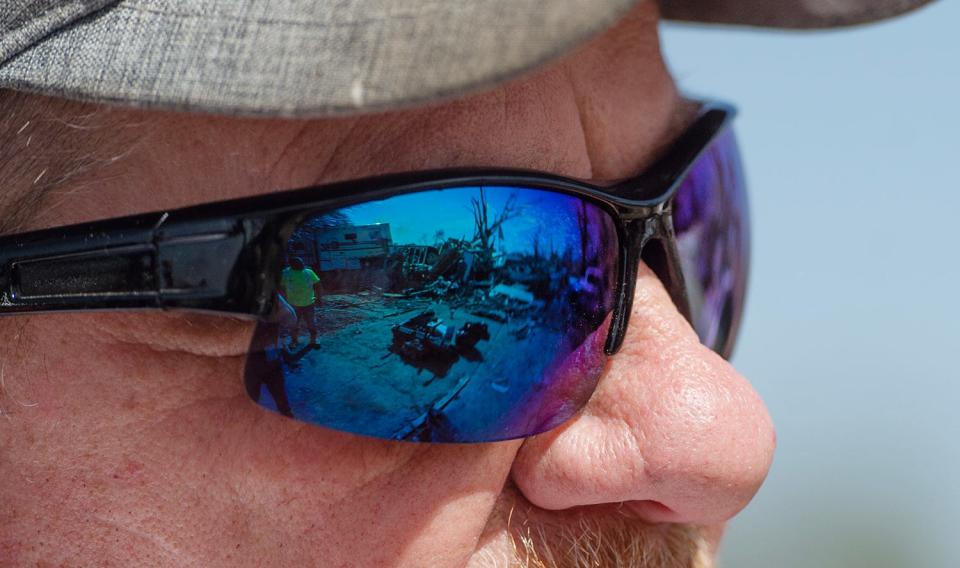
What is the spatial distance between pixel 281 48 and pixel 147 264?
1.07 feet

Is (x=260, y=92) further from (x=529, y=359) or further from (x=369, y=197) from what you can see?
(x=529, y=359)

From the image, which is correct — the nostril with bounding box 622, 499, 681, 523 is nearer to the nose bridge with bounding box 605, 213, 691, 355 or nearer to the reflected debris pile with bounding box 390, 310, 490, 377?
the nose bridge with bounding box 605, 213, 691, 355

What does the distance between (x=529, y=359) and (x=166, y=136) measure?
576 mm

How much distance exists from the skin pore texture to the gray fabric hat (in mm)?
157

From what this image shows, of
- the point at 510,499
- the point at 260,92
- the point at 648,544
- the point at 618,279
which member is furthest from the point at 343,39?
the point at 648,544

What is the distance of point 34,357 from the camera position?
51.6 inches

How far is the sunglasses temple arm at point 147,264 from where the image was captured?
1.18 m

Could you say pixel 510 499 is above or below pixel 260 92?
below

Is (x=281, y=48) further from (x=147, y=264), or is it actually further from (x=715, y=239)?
(x=715, y=239)

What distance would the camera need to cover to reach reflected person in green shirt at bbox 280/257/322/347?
1.21 meters

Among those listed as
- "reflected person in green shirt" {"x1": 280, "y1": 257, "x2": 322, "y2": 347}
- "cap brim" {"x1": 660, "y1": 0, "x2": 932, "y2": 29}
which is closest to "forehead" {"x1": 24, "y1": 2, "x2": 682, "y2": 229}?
"reflected person in green shirt" {"x1": 280, "y1": 257, "x2": 322, "y2": 347}

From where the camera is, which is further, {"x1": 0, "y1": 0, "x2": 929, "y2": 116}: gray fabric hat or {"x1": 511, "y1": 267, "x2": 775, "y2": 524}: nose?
{"x1": 511, "y1": 267, "x2": 775, "y2": 524}: nose

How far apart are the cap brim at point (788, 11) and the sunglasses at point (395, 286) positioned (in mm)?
565

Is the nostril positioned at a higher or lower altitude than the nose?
lower
